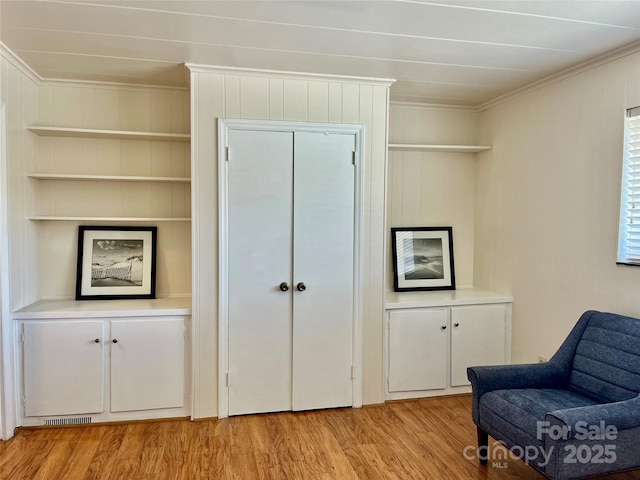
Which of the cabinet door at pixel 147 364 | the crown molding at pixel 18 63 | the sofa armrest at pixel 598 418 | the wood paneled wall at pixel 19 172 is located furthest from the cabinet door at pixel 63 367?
the sofa armrest at pixel 598 418

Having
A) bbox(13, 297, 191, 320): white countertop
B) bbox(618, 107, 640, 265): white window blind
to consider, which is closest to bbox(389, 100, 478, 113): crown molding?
bbox(618, 107, 640, 265): white window blind

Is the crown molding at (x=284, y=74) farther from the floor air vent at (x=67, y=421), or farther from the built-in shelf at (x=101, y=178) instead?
the floor air vent at (x=67, y=421)

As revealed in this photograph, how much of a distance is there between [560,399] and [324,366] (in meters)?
1.51

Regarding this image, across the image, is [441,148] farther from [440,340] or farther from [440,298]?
[440,340]

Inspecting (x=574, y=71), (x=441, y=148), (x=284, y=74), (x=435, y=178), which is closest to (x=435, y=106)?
(x=441, y=148)

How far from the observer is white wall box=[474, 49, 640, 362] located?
278 centimetres

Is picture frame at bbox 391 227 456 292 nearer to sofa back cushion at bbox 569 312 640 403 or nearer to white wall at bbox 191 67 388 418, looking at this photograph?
white wall at bbox 191 67 388 418

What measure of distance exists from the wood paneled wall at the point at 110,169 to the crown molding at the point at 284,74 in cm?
61

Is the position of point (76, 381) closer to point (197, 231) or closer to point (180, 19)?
point (197, 231)

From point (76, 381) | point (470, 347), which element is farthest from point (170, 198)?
point (470, 347)

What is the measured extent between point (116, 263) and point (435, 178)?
2.71 metres

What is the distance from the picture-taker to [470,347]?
363 centimetres

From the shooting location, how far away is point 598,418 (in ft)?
6.63

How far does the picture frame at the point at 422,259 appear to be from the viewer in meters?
3.96
